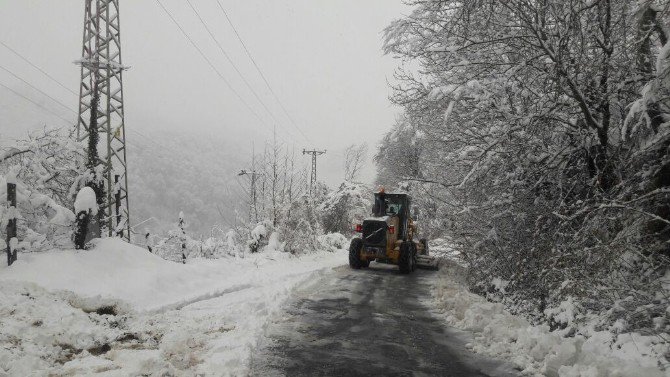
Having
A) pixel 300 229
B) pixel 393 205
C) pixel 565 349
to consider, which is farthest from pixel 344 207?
pixel 565 349

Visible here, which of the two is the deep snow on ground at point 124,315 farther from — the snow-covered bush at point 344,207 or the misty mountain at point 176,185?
the misty mountain at point 176,185

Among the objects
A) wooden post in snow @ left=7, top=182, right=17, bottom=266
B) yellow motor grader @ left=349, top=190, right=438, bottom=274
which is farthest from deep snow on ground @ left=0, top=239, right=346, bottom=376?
yellow motor grader @ left=349, top=190, right=438, bottom=274

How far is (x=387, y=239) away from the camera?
14.4 m

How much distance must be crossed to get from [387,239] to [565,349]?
9.84 meters

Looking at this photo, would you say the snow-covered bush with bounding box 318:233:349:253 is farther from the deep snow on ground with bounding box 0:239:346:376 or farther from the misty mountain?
the misty mountain

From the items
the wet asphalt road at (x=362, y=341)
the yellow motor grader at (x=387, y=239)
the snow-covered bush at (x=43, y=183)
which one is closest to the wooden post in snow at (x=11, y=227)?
the snow-covered bush at (x=43, y=183)

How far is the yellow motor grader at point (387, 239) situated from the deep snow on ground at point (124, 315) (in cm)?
519

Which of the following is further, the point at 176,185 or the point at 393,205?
the point at 176,185

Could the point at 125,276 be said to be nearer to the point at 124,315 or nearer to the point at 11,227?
the point at 11,227

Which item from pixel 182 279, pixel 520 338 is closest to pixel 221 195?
pixel 182 279

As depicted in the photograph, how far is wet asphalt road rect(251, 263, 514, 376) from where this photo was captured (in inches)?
187

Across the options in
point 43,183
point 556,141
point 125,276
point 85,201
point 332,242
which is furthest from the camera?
point 332,242

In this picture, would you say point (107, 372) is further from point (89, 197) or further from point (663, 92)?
point (663, 92)

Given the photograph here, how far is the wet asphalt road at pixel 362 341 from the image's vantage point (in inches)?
187
